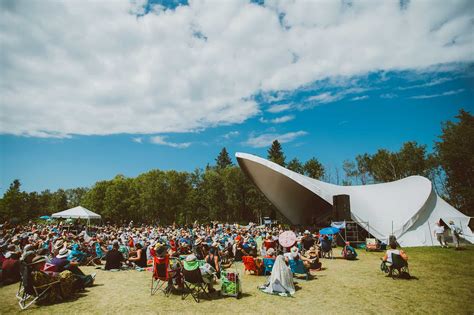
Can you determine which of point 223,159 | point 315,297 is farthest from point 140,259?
point 223,159

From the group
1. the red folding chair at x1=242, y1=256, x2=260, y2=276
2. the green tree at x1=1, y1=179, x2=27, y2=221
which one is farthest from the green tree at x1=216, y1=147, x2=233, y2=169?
the red folding chair at x1=242, y1=256, x2=260, y2=276

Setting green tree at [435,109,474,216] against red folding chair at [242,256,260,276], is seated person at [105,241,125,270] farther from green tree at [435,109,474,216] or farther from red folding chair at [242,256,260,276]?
green tree at [435,109,474,216]

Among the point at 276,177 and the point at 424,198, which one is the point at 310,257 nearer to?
the point at 424,198

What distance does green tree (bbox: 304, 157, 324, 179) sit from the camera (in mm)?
54831

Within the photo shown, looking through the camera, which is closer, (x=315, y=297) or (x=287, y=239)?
(x=315, y=297)

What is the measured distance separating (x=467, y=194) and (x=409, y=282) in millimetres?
35222

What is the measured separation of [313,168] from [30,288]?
5338 cm

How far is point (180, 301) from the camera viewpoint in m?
6.13

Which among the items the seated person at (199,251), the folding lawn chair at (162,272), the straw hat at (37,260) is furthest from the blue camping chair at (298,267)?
the straw hat at (37,260)

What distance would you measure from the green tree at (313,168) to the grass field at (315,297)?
1828 inches

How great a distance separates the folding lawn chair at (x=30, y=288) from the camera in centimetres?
563

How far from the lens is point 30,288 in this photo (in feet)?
18.8

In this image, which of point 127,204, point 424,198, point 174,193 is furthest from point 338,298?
point 127,204

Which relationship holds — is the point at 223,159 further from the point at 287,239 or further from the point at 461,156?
the point at 287,239
